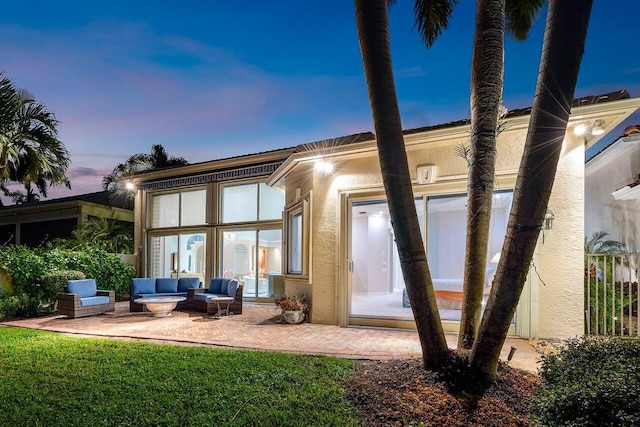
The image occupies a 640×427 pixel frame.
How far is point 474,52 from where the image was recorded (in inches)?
190

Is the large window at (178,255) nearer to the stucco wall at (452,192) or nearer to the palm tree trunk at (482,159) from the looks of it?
the stucco wall at (452,192)

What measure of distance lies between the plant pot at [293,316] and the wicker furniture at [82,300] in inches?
234

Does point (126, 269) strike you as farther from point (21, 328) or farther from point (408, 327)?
point (408, 327)

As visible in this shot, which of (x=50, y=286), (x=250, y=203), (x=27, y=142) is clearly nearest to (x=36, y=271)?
(x=50, y=286)

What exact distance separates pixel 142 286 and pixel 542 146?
11.8 metres

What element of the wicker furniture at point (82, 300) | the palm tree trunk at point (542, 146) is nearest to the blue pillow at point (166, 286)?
the wicker furniture at point (82, 300)

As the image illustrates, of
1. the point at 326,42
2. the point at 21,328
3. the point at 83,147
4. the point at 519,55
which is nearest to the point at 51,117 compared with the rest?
the point at 21,328

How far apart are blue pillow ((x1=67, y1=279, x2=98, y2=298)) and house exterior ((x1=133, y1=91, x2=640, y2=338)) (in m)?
4.43

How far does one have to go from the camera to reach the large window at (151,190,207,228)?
1598 centimetres

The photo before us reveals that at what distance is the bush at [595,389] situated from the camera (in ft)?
9.23

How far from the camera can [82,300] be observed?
35.5ft

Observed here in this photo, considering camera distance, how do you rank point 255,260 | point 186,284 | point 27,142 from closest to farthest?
point 27,142
point 186,284
point 255,260

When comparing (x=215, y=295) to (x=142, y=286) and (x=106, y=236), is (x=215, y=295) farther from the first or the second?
(x=106, y=236)

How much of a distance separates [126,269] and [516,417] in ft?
49.5
